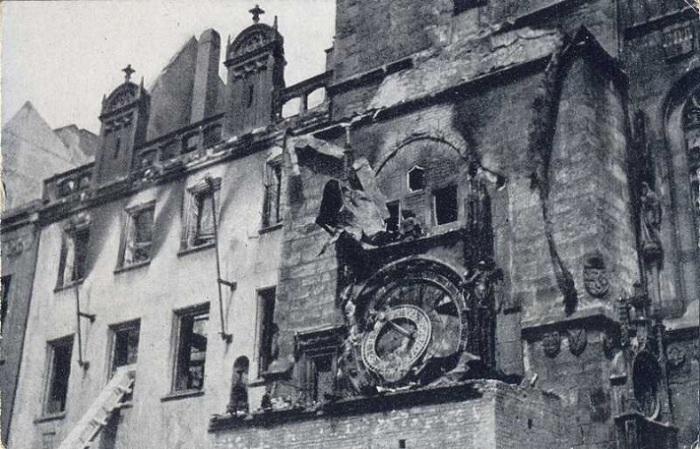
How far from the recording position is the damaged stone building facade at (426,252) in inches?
523

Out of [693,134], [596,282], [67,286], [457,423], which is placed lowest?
[457,423]

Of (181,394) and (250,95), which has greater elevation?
(250,95)

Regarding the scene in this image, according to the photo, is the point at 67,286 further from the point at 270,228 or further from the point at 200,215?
the point at 270,228

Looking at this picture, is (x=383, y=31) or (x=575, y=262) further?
(x=383, y=31)

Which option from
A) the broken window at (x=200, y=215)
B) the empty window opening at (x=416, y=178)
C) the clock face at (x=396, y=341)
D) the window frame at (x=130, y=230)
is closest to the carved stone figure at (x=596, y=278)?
the clock face at (x=396, y=341)

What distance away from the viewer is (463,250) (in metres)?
14.6

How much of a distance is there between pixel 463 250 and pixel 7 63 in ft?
25.9

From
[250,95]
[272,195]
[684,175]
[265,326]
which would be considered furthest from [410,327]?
[250,95]

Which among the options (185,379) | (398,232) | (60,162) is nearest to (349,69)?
(398,232)

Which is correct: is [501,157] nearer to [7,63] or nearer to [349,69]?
[349,69]

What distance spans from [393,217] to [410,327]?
2394 mm

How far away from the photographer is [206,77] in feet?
81.6

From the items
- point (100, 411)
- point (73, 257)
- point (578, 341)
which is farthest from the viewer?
point (73, 257)

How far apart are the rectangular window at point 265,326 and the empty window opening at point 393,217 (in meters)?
3.71
